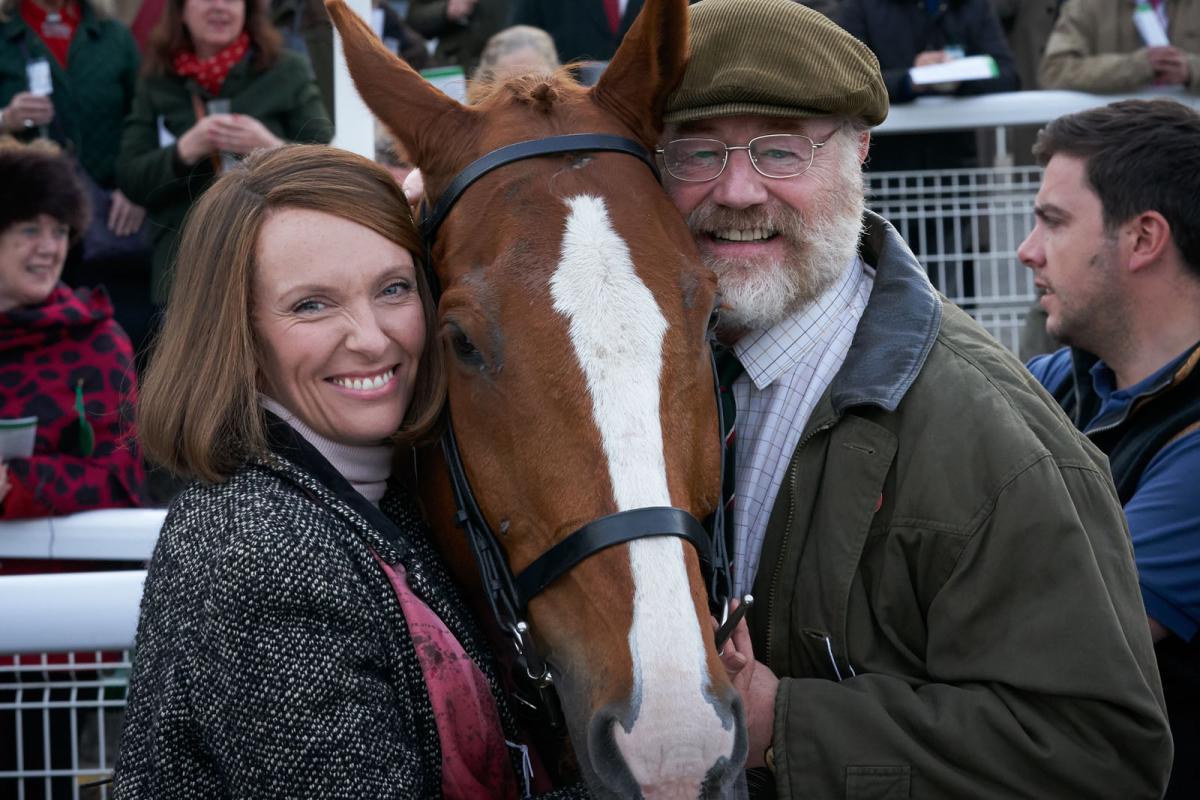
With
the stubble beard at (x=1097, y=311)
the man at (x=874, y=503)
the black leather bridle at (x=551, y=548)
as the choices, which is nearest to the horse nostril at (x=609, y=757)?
the black leather bridle at (x=551, y=548)

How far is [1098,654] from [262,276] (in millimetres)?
1604

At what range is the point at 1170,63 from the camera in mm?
6590

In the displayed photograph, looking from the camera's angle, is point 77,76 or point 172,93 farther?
point 77,76

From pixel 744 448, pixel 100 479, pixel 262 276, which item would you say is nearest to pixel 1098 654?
pixel 744 448

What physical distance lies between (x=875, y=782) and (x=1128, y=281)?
2235 millimetres

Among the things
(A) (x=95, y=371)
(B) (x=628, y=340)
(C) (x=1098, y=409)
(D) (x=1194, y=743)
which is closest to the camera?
(B) (x=628, y=340)

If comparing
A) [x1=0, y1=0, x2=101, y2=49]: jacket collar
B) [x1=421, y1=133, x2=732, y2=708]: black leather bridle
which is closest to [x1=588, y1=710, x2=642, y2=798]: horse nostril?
[x1=421, y1=133, x2=732, y2=708]: black leather bridle

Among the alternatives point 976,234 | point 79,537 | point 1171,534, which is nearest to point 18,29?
point 79,537

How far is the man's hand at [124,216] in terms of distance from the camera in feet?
20.1

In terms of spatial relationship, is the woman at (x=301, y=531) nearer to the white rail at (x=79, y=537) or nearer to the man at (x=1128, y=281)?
the white rail at (x=79, y=537)

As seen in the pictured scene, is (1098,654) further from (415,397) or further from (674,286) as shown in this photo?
(415,397)

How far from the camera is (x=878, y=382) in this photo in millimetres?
2486

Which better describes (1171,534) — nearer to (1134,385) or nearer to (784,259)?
(1134,385)

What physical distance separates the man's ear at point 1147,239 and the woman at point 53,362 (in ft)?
10.3
